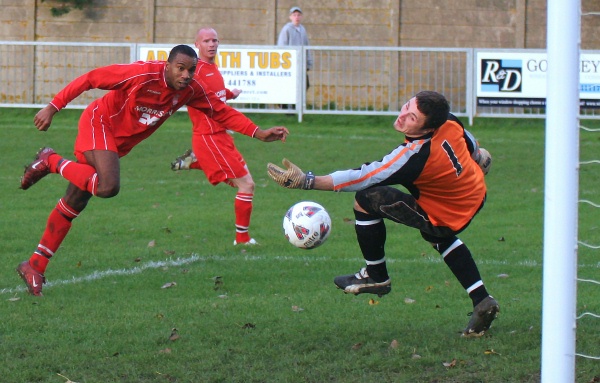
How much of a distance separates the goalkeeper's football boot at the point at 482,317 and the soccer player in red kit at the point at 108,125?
2245 mm

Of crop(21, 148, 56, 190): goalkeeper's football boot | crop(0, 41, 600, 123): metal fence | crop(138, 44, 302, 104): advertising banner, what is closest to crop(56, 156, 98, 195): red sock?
crop(21, 148, 56, 190): goalkeeper's football boot

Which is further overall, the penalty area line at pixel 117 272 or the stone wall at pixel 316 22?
the stone wall at pixel 316 22

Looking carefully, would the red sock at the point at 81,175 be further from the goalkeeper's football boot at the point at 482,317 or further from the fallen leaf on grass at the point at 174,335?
the goalkeeper's football boot at the point at 482,317

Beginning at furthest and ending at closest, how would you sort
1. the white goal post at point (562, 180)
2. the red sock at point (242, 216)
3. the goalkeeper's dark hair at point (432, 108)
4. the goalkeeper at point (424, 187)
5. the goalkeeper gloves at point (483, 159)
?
the red sock at point (242, 216) → the goalkeeper gloves at point (483, 159) → the goalkeeper's dark hair at point (432, 108) → the goalkeeper at point (424, 187) → the white goal post at point (562, 180)

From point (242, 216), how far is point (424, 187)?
398 centimetres

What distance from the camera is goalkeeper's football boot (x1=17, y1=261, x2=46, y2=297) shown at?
24.2ft

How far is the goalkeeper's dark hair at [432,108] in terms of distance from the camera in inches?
231

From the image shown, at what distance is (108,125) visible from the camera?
777cm

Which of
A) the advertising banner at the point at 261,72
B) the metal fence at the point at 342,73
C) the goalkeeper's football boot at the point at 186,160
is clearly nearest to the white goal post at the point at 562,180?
the goalkeeper's football boot at the point at 186,160

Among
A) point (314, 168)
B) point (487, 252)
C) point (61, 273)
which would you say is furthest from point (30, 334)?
point (314, 168)

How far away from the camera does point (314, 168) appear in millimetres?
14617

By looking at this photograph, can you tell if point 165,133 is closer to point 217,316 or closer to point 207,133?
point 207,133

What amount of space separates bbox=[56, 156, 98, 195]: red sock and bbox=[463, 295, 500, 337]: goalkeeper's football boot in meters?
2.87

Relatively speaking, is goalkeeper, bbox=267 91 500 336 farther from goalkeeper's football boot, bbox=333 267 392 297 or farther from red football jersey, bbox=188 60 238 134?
red football jersey, bbox=188 60 238 134
